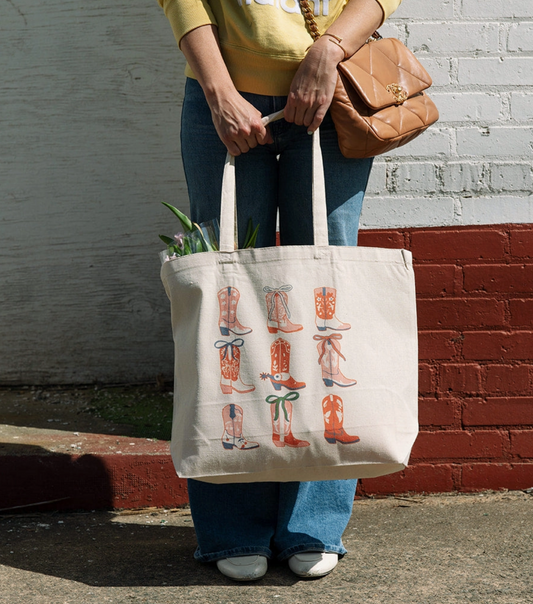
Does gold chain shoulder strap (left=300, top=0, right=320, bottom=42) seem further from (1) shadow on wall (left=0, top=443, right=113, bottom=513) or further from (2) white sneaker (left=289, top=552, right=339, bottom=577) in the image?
(1) shadow on wall (left=0, top=443, right=113, bottom=513)

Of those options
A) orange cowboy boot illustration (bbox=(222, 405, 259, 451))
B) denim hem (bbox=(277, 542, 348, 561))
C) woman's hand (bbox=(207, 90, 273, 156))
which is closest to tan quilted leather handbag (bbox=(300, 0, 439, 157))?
woman's hand (bbox=(207, 90, 273, 156))

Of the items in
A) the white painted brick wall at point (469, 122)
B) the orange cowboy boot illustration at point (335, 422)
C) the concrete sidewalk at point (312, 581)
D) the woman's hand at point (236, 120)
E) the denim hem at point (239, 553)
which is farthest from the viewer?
the white painted brick wall at point (469, 122)

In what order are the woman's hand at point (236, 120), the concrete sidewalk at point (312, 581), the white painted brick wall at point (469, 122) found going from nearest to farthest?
the woman's hand at point (236, 120) < the concrete sidewalk at point (312, 581) < the white painted brick wall at point (469, 122)

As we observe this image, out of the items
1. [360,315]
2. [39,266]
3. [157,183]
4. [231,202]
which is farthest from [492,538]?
[39,266]

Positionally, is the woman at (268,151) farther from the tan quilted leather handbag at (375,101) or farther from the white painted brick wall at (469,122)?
the white painted brick wall at (469,122)

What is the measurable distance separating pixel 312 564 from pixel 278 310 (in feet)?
2.62

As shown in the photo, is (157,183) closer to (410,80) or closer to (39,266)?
(39,266)

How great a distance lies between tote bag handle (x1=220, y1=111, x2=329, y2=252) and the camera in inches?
74.4

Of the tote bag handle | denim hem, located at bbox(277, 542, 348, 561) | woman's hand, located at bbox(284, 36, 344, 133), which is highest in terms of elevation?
woman's hand, located at bbox(284, 36, 344, 133)

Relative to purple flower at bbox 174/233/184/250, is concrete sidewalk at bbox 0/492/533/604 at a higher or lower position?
lower

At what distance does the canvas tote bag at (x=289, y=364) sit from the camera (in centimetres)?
182

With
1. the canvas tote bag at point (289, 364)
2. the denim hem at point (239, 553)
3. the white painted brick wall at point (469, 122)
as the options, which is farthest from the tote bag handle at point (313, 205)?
the denim hem at point (239, 553)

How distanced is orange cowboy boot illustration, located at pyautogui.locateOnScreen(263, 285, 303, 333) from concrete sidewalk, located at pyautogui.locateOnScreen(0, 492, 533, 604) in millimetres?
772

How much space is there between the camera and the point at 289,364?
1.84 m
